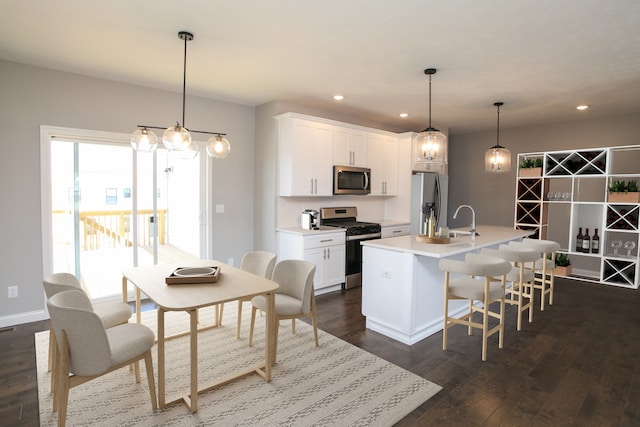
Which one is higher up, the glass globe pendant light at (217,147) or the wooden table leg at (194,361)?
the glass globe pendant light at (217,147)

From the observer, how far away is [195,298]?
2.25m

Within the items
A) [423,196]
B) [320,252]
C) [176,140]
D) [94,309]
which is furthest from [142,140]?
[423,196]

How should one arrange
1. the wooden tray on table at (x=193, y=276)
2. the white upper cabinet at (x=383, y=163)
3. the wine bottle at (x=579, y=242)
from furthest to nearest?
the white upper cabinet at (x=383, y=163), the wine bottle at (x=579, y=242), the wooden tray on table at (x=193, y=276)

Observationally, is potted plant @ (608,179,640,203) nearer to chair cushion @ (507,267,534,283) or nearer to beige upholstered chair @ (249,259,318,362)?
chair cushion @ (507,267,534,283)

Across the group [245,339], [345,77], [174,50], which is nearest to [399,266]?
[245,339]

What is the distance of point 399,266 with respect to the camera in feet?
10.6

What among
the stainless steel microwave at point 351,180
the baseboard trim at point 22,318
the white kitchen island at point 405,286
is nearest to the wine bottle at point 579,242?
the white kitchen island at point 405,286

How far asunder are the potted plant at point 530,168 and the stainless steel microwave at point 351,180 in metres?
2.55

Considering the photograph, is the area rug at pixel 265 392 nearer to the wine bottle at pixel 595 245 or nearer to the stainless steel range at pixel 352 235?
the stainless steel range at pixel 352 235

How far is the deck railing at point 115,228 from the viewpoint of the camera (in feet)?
13.7

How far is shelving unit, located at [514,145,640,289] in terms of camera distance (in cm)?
504

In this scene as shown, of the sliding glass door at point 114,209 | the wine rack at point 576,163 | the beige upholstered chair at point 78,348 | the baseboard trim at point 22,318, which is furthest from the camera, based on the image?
the wine rack at point 576,163

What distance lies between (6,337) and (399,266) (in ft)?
12.1

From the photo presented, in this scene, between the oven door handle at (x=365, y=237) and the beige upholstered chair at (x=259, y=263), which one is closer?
the beige upholstered chair at (x=259, y=263)
